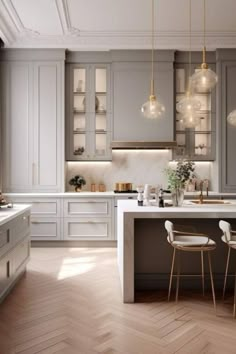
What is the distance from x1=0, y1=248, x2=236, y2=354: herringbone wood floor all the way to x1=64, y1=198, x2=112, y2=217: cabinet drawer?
1642 millimetres

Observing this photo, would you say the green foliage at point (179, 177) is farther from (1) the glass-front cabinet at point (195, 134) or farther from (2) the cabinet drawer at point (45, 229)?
(2) the cabinet drawer at point (45, 229)

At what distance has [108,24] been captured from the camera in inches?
214

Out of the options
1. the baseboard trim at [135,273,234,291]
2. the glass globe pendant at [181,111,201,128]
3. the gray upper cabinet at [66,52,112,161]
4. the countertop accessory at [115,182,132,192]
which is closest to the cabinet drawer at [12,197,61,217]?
the gray upper cabinet at [66,52,112,161]

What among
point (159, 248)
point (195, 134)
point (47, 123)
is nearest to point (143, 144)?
point (195, 134)

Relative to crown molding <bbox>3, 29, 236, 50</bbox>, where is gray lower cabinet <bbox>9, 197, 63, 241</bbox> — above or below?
below

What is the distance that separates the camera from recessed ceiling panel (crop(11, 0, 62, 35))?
186 inches

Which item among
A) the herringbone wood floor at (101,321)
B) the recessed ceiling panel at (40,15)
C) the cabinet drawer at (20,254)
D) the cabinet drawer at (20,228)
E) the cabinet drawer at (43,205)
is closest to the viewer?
the herringbone wood floor at (101,321)

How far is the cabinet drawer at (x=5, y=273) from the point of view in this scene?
3.20m

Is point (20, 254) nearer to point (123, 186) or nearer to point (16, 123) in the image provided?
point (123, 186)

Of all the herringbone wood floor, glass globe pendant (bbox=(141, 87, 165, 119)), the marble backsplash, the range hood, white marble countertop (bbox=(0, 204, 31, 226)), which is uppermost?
glass globe pendant (bbox=(141, 87, 165, 119))

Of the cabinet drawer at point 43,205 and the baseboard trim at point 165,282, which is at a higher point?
the cabinet drawer at point 43,205

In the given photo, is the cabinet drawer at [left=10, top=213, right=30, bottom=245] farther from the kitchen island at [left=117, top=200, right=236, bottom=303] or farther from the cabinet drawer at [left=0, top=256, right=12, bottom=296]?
the kitchen island at [left=117, top=200, right=236, bottom=303]

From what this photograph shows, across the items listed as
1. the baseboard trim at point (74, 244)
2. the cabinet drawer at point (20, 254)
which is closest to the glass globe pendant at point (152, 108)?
the cabinet drawer at point (20, 254)

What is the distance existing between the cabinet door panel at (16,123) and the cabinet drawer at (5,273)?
102 inches
